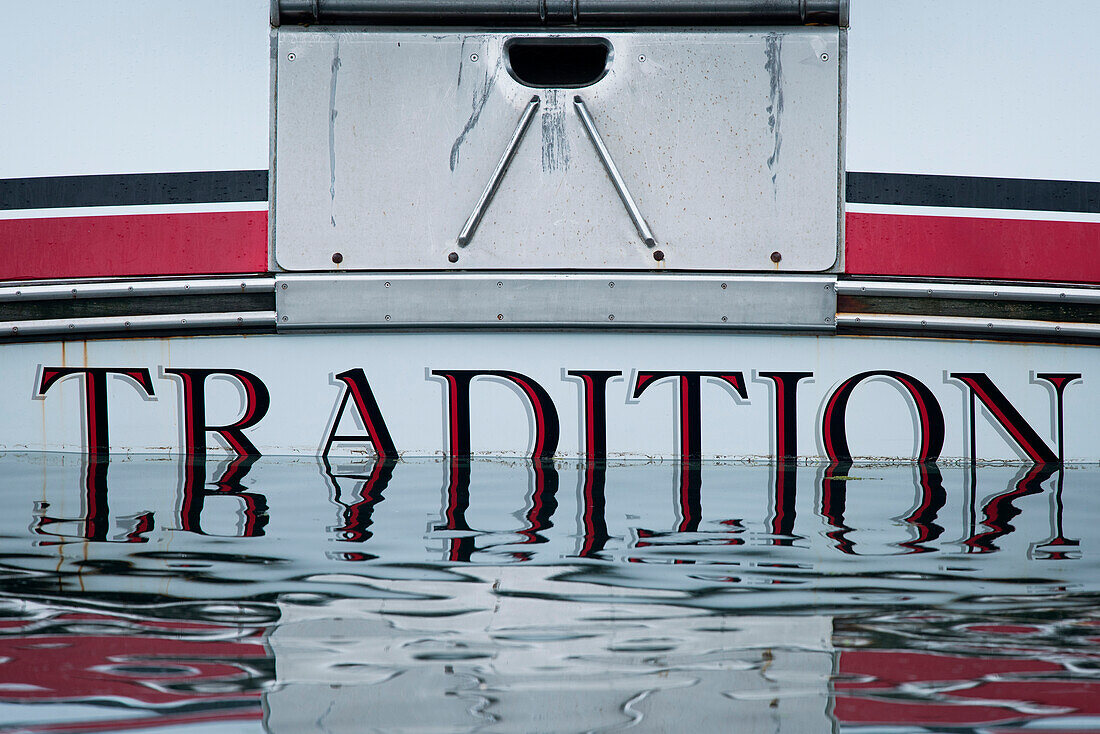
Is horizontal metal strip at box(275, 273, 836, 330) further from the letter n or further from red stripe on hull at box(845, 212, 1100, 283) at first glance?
the letter n

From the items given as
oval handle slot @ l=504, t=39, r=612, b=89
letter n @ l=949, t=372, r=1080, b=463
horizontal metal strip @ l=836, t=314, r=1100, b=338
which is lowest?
letter n @ l=949, t=372, r=1080, b=463

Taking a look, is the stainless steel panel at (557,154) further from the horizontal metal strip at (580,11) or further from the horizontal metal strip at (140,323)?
the horizontal metal strip at (140,323)

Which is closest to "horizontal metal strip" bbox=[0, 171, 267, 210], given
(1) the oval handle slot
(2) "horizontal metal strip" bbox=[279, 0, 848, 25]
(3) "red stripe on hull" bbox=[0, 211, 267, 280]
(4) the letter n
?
(3) "red stripe on hull" bbox=[0, 211, 267, 280]

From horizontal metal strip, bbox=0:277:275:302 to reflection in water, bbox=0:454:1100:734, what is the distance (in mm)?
580

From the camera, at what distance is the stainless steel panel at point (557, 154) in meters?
2.41

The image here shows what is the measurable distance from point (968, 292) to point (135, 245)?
1.96 meters

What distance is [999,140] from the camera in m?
2.45

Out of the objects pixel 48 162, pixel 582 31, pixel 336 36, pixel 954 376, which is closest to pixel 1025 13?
pixel 954 376

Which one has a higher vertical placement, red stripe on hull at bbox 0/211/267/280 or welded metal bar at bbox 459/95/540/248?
welded metal bar at bbox 459/95/540/248

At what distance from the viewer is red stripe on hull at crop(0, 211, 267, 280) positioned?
2475 mm

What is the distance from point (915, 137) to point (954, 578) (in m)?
1.44

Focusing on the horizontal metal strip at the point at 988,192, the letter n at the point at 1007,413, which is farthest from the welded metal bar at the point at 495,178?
the letter n at the point at 1007,413

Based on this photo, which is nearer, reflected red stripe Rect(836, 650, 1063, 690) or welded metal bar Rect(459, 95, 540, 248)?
reflected red stripe Rect(836, 650, 1063, 690)

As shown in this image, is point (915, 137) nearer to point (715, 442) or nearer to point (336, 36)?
point (715, 442)
